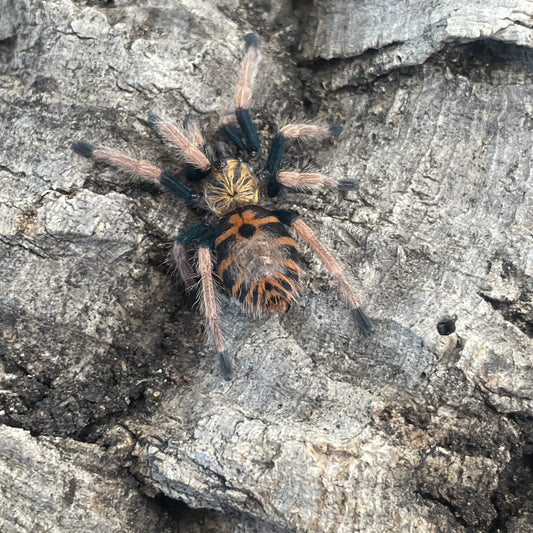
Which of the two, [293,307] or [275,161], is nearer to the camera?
[293,307]

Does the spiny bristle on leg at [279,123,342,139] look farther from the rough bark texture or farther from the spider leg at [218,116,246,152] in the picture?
the spider leg at [218,116,246,152]

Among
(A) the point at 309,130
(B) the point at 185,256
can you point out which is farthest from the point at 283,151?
(B) the point at 185,256

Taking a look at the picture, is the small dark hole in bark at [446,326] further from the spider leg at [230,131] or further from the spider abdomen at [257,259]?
the spider leg at [230,131]

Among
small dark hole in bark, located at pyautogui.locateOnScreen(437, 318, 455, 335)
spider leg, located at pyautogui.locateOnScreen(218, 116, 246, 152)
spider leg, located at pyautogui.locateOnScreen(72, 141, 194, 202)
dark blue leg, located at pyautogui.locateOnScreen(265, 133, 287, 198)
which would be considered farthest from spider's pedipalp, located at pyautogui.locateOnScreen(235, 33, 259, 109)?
small dark hole in bark, located at pyautogui.locateOnScreen(437, 318, 455, 335)

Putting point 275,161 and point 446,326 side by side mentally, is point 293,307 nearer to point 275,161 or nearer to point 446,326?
point 446,326

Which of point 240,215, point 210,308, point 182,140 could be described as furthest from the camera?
point 240,215

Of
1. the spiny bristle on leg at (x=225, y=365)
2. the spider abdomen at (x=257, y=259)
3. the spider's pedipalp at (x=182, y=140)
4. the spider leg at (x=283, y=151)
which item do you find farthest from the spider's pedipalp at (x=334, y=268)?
the spider's pedipalp at (x=182, y=140)

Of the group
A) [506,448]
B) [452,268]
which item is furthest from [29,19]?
[506,448]
